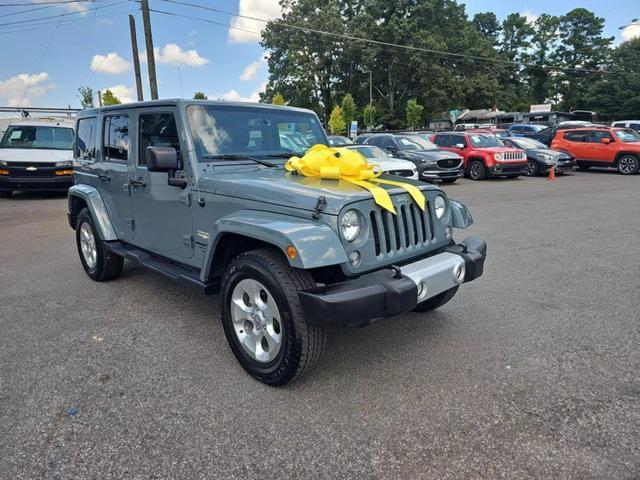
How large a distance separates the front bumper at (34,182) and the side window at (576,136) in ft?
60.8

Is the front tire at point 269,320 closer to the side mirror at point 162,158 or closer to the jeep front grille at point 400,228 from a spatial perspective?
the jeep front grille at point 400,228

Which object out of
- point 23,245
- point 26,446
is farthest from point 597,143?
point 26,446

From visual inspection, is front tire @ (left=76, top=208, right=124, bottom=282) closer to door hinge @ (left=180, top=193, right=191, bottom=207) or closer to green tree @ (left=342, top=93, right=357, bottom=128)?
door hinge @ (left=180, top=193, right=191, bottom=207)

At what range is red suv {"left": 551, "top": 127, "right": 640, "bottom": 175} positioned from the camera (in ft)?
57.6

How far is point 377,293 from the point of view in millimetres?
2656

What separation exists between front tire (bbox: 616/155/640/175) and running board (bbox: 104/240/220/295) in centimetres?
1879

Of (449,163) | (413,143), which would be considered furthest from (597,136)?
(413,143)

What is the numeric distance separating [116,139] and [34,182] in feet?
30.2

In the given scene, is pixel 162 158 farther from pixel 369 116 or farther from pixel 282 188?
pixel 369 116

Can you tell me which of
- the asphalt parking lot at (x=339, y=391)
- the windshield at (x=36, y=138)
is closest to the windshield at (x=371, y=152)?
the windshield at (x=36, y=138)

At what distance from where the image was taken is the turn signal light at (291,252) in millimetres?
2650

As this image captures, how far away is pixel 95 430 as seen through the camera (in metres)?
2.62

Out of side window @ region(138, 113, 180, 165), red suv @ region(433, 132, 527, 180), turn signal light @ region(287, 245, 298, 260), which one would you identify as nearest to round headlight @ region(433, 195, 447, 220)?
turn signal light @ region(287, 245, 298, 260)

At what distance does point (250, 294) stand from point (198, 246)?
807 mm
